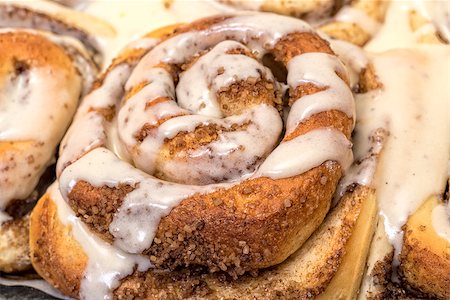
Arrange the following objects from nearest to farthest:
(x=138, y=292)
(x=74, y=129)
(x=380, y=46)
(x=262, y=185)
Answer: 1. (x=262, y=185)
2. (x=138, y=292)
3. (x=74, y=129)
4. (x=380, y=46)

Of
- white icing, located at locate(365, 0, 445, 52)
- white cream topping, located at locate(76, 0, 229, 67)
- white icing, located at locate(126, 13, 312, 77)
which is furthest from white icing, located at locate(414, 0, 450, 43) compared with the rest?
white cream topping, located at locate(76, 0, 229, 67)

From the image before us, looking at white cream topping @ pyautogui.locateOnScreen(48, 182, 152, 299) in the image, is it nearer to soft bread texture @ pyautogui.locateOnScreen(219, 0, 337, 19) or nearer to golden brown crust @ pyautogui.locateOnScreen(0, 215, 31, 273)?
golden brown crust @ pyautogui.locateOnScreen(0, 215, 31, 273)

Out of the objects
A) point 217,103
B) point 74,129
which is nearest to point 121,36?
point 74,129

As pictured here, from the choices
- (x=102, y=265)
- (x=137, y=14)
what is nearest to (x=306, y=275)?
(x=102, y=265)

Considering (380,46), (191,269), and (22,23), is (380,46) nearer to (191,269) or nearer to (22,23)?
(191,269)

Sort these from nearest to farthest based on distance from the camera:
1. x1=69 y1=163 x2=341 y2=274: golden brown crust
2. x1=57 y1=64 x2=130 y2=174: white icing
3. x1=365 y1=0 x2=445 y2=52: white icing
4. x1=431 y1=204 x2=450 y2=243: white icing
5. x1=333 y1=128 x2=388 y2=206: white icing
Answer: x1=69 y1=163 x2=341 y2=274: golden brown crust → x1=431 y1=204 x2=450 y2=243: white icing → x1=333 y1=128 x2=388 y2=206: white icing → x1=57 y1=64 x2=130 y2=174: white icing → x1=365 y1=0 x2=445 y2=52: white icing

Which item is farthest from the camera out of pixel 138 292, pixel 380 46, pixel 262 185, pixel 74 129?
pixel 380 46
